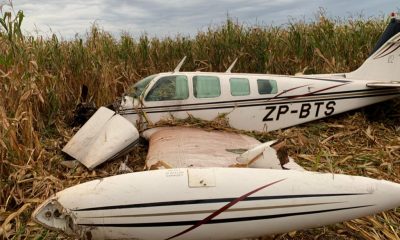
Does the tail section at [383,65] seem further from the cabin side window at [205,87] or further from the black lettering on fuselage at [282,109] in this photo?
the cabin side window at [205,87]

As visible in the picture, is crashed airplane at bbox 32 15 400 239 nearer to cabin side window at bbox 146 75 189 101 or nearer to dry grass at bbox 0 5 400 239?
dry grass at bbox 0 5 400 239

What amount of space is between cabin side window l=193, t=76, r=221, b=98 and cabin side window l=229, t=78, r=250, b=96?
9.4 inches

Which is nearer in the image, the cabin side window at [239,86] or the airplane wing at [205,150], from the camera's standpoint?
the airplane wing at [205,150]

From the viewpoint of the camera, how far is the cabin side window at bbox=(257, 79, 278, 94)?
6922 millimetres

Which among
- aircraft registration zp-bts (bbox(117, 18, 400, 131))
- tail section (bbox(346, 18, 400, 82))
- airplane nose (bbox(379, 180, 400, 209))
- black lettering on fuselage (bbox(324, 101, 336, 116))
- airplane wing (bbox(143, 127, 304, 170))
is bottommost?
airplane nose (bbox(379, 180, 400, 209))

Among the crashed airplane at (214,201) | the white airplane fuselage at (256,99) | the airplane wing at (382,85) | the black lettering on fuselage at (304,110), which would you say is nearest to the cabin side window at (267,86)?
the white airplane fuselage at (256,99)

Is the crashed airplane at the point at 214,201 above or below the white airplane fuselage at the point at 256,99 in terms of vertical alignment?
below

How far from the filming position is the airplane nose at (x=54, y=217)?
358 centimetres

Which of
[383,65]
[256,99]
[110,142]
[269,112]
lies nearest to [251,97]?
[256,99]

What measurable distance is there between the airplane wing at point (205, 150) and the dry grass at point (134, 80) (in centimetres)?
45

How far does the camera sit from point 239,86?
6.88 metres

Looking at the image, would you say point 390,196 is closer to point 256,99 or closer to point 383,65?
point 256,99

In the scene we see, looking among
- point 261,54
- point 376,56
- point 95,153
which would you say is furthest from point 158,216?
point 261,54

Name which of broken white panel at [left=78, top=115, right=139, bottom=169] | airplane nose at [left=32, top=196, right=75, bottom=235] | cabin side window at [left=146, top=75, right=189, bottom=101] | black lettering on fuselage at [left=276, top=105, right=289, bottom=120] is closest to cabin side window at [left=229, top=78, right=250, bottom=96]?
black lettering on fuselage at [left=276, top=105, right=289, bottom=120]
